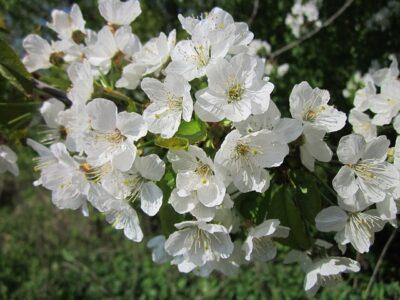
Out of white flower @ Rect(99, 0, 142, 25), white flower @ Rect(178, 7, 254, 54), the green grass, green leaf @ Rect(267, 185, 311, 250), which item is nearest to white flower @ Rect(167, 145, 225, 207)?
green leaf @ Rect(267, 185, 311, 250)

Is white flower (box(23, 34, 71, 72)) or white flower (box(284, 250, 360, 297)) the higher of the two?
white flower (box(23, 34, 71, 72))

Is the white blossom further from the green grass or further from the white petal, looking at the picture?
the green grass

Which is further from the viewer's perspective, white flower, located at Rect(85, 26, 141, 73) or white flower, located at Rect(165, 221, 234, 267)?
white flower, located at Rect(85, 26, 141, 73)

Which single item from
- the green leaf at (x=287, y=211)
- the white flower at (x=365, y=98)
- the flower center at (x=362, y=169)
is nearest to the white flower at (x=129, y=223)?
the green leaf at (x=287, y=211)

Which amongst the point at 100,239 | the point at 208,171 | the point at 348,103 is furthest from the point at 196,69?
the point at 100,239

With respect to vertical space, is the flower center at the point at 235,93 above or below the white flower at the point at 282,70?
above

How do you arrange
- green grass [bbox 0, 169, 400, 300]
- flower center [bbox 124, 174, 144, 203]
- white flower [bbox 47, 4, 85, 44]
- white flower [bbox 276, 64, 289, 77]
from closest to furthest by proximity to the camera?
flower center [bbox 124, 174, 144, 203]
white flower [bbox 47, 4, 85, 44]
white flower [bbox 276, 64, 289, 77]
green grass [bbox 0, 169, 400, 300]

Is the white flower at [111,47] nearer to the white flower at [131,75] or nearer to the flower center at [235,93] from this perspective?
the white flower at [131,75]
